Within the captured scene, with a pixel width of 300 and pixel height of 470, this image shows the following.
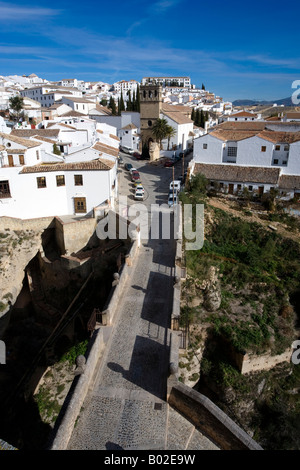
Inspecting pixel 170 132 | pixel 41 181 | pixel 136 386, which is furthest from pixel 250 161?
pixel 136 386

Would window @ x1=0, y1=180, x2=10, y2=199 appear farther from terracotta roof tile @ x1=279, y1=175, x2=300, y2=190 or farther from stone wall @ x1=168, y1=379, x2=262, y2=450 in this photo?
terracotta roof tile @ x1=279, y1=175, x2=300, y2=190

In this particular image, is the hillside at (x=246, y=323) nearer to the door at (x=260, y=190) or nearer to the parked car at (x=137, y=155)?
the door at (x=260, y=190)

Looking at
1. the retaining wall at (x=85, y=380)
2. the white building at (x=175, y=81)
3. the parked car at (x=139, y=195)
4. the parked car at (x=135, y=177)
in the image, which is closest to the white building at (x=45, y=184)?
the parked car at (x=139, y=195)

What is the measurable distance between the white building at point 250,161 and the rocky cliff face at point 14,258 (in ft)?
55.8

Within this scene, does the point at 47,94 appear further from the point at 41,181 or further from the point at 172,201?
the point at 172,201

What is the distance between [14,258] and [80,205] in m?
5.94

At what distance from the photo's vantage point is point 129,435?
8477mm

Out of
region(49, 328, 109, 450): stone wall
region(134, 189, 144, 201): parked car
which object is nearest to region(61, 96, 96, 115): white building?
region(134, 189, 144, 201): parked car

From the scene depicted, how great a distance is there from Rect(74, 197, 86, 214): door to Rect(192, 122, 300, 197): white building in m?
12.6

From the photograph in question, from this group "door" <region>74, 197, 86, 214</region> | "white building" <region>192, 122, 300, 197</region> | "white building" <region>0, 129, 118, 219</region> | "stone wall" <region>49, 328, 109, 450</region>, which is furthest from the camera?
"white building" <region>192, 122, 300, 197</region>

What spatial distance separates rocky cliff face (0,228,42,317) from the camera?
20891mm

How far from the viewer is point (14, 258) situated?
2186 centimetres

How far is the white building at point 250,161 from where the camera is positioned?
29203 mm
